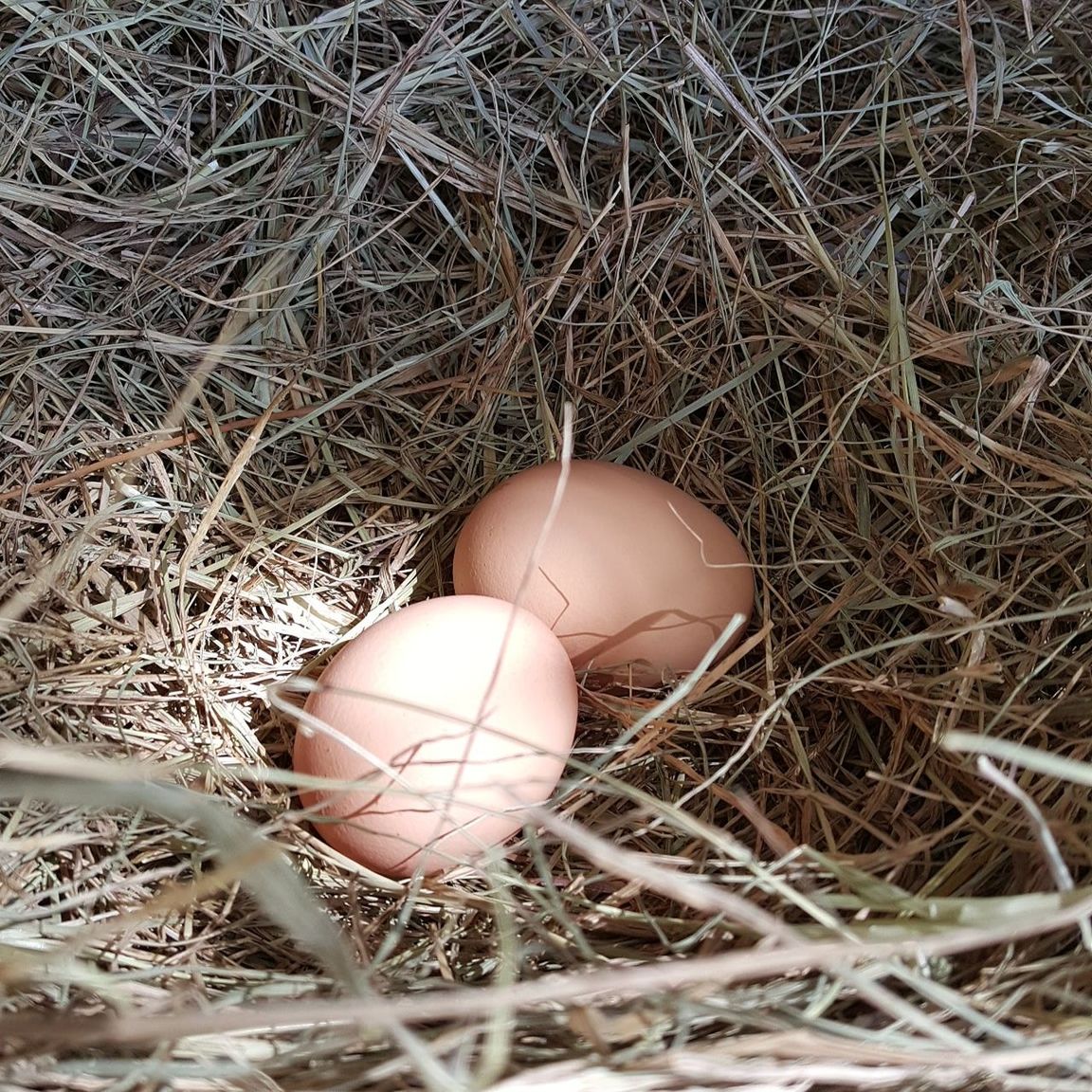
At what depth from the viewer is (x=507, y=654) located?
843 millimetres

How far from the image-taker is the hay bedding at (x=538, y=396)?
82 centimetres

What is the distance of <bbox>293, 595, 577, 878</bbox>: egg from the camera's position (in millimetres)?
799

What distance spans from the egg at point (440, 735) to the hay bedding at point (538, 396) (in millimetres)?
40

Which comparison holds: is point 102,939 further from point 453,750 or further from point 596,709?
point 596,709

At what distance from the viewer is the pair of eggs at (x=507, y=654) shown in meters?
0.80

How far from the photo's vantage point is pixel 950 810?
2.72 ft

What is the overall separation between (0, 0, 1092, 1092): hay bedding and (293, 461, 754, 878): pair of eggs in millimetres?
45

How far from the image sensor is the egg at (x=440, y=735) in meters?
0.80

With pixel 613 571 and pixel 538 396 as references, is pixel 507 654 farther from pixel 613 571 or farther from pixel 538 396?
pixel 538 396

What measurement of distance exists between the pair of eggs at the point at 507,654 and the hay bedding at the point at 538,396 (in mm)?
45

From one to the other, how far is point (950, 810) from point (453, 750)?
0.39 m

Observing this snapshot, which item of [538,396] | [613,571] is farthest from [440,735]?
[538,396]

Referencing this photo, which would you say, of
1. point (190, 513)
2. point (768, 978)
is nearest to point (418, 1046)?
point (768, 978)

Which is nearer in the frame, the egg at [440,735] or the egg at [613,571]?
the egg at [440,735]
